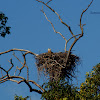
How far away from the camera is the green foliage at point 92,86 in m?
10.1

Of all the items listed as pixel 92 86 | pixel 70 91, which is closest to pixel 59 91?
pixel 70 91

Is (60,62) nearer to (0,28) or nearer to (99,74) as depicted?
(99,74)

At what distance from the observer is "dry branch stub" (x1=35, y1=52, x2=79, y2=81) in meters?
10.2

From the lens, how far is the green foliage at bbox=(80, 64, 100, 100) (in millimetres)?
10070

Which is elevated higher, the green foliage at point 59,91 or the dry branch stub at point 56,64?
the dry branch stub at point 56,64

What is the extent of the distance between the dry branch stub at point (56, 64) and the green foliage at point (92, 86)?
0.64m

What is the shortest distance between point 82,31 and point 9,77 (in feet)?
9.97

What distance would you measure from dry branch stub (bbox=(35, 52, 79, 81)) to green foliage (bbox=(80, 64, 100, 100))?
25.3 inches

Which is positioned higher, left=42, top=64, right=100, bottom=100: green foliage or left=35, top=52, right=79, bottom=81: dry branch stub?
left=35, top=52, right=79, bottom=81: dry branch stub

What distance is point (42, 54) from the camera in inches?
413

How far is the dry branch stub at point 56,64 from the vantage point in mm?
10203

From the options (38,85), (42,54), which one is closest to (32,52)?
(42,54)

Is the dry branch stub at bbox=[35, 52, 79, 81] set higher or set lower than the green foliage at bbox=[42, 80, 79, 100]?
higher

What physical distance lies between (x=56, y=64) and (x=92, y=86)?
1.43 meters
